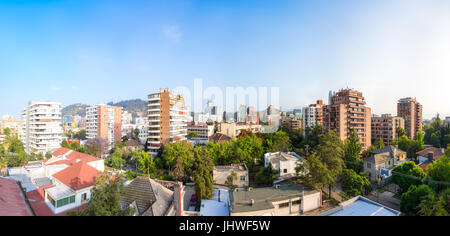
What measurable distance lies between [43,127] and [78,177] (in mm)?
22021

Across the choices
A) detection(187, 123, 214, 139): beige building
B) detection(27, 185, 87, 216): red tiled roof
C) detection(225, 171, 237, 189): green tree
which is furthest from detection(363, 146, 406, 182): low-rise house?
detection(187, 123, 214, 139): beige building

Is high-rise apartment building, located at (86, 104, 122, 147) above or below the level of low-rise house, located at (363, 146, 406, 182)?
above

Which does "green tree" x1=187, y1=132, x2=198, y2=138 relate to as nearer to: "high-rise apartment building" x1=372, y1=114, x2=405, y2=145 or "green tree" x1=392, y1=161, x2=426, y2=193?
"high-rise apartment building" x1=372, y1=114, x2=405, y2=145

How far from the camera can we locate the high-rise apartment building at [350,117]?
2050 cm

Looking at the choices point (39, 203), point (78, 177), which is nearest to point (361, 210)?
point (78, 177)

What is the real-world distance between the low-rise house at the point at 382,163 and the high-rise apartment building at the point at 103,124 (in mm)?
32933

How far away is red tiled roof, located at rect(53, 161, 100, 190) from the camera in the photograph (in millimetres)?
8748

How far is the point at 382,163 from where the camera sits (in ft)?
47.8

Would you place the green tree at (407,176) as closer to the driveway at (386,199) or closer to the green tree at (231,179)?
the driveway at (386,199)

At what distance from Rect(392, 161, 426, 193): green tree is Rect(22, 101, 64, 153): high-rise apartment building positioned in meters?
33.8

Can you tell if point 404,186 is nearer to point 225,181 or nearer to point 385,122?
point 225,181

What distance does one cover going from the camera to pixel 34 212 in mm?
7484

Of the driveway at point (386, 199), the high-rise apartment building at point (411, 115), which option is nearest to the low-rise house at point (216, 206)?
the driveway at point (386, 199)

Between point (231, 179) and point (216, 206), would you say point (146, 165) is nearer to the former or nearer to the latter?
point (231, 179)
